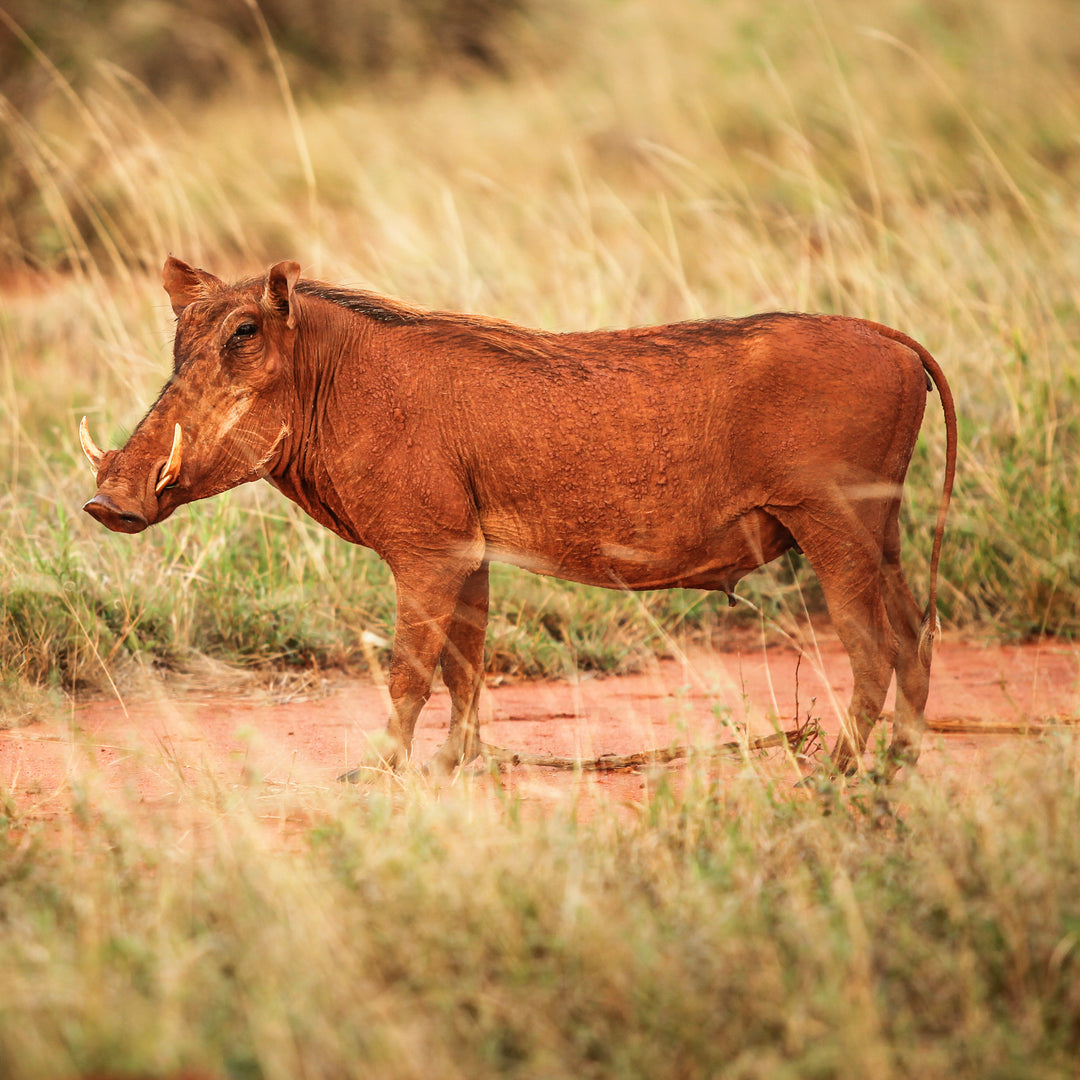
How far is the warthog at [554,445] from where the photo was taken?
3537 millimetres

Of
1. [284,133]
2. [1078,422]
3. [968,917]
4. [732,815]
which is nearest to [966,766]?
[732,815]

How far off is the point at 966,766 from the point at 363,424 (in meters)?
1.86

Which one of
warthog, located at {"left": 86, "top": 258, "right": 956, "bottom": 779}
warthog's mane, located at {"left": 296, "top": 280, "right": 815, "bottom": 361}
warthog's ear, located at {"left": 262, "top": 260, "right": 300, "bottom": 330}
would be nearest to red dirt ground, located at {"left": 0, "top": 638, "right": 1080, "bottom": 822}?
warthog, located at {"left": 86, "top": 258, "right": 956, "bottom": 779}

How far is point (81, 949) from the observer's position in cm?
235

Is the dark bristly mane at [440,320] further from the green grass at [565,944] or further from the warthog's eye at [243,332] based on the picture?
the green grass at [565,944]

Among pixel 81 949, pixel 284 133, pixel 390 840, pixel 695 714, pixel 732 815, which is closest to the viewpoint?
pixel 81 949

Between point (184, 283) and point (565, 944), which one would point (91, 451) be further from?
point (565, 944)

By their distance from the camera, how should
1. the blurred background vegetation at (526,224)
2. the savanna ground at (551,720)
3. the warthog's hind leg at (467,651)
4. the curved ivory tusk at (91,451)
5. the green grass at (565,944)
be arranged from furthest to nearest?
the blurred background vegetation at (526,224), the warthog's hind leg at (467,651), the curved ivory tusk at (91,451), the savanna ground at (551,720), the green grass at (565,944)

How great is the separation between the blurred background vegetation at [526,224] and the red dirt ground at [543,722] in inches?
9.6

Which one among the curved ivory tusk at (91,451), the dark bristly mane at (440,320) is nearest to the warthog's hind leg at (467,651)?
the dark bristly mane at (440,320)

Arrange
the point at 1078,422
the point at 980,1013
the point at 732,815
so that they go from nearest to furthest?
1. the point at 980,1013
2. the point at 732,815
3. the point at 1078,422

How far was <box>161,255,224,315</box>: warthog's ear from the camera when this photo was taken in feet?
12.3

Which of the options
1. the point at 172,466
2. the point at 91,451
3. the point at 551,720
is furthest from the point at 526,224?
the point at 172,466

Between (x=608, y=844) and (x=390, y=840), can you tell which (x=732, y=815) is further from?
(x=390, y=840)
